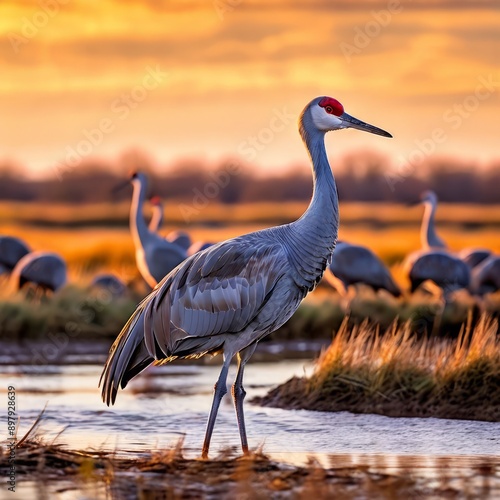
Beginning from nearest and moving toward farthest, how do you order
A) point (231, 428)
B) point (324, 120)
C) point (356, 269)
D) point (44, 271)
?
point (324, 120)
point (231, 428)
point (356, 269)
point (44, 271)

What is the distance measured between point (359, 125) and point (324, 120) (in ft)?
0.98

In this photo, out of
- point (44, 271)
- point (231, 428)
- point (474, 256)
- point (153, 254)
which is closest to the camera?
point (231, 428)

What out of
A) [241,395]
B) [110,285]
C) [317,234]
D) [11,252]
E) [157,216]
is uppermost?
[157,216]

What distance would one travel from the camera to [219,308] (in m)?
8.84

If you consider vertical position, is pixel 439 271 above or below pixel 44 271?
below

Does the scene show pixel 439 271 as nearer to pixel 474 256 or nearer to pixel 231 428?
pixel 474 256

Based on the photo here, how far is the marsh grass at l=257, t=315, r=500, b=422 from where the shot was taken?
1075cm

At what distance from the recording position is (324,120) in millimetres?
9383

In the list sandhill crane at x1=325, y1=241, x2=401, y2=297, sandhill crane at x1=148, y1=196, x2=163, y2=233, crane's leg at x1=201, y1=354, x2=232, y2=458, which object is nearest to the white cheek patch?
crane's leg at x1=201, y1=354, x2=232, y2=458

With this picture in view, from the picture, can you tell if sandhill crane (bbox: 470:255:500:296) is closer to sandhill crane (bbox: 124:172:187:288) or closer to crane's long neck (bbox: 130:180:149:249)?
sandhill crane (bbox: 124:172:187:288)

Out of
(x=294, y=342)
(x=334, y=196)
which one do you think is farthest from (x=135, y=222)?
(x=334, y=196)

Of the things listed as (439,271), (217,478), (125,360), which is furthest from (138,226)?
(217,478)

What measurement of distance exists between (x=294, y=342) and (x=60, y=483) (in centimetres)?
1104

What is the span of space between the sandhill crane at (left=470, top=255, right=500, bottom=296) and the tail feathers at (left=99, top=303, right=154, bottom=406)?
12.6 metres
